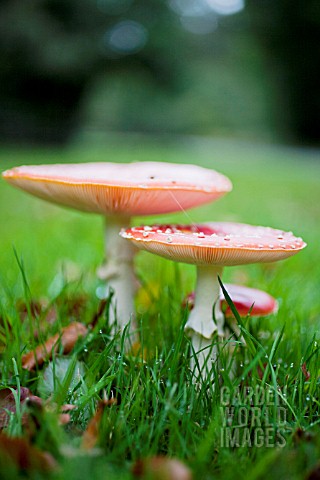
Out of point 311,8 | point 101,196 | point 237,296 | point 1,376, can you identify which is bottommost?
point 1,376

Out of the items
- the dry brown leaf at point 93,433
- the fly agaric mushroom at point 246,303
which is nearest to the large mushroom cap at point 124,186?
the fly agaric mushroom at point 246,303

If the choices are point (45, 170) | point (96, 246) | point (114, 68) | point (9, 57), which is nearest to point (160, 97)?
point (114, 68)

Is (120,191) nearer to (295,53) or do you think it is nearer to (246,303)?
(246,303)

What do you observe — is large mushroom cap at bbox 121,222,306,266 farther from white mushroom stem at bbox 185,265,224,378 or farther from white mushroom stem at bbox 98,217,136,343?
white mushroom stem at bbox 98,217,136,343

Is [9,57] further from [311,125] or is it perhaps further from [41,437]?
[311,125]

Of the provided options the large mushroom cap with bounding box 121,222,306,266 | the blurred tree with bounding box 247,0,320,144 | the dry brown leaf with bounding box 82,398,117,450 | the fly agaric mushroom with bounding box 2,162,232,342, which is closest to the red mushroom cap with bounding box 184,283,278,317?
the large mushroom cap with bounding box 121,222,306,266
